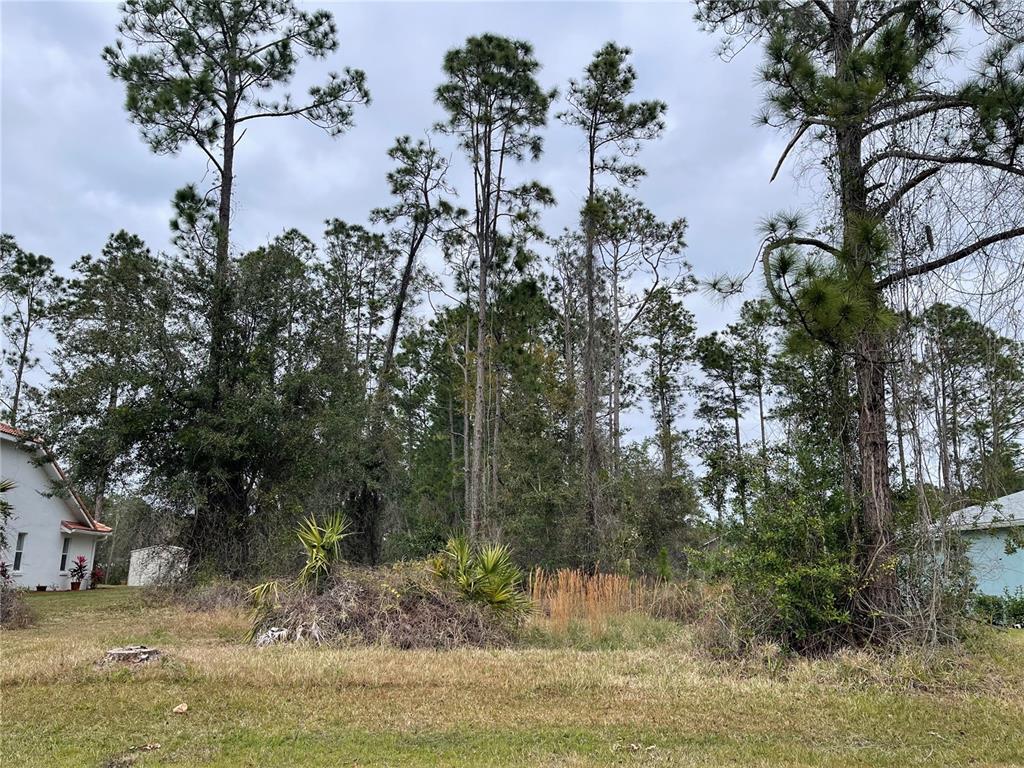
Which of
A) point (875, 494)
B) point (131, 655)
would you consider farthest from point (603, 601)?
point (131, 655)

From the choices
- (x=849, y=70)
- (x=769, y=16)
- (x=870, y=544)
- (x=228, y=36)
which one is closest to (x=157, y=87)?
(x=228, y=36)

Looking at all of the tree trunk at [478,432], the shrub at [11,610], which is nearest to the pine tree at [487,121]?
the tree trunk at [478,432]

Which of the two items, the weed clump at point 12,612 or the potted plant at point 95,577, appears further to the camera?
the potted plant at point 95,577

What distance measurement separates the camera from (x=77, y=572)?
2264 centimetres

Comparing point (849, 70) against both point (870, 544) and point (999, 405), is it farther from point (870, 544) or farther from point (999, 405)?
point (870, 544)

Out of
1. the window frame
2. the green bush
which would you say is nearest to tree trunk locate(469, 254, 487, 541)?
the green bush

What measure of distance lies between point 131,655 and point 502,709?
3.66 m

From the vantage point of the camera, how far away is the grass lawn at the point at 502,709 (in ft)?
14.9

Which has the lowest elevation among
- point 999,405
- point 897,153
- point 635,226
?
point 999,405

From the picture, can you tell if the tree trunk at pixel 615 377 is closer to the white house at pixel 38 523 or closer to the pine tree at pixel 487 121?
the pine tree at pixel 487 121

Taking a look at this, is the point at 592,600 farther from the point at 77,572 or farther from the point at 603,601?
the point at 77,572

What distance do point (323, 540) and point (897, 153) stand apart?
8340mm

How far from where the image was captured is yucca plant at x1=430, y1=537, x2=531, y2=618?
9531mm

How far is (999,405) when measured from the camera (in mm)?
7465
